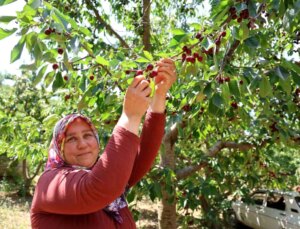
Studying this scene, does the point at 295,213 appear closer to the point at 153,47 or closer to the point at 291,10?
the point at 153,47

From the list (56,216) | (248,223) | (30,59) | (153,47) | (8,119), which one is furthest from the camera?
(248,223)

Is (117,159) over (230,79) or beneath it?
beneath

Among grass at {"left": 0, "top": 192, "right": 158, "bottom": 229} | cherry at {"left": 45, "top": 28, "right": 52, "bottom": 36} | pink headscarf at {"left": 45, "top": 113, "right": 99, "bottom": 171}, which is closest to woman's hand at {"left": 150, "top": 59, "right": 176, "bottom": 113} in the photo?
pink headscarf at {"left": 45, "top": 113, "right": 99, "bottom": 171}

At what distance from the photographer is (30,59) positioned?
4.95ft

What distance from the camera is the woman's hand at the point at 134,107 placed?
1.27 metres

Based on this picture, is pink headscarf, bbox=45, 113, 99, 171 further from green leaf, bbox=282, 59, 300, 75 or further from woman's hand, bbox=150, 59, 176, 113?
green leaf, bbox=282, 59, 300, 75

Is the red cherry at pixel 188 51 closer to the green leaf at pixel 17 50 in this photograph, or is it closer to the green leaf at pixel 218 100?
the green leaf at pixel 218 100

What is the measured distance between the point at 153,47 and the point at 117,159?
469 cm

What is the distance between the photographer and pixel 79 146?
150 cm

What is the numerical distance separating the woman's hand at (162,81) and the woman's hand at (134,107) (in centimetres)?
37

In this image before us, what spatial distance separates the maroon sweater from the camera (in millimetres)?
1163

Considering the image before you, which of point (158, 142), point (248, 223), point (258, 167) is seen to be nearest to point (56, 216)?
point (158, 142)

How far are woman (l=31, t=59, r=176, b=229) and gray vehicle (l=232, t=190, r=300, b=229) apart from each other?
603 centimetres

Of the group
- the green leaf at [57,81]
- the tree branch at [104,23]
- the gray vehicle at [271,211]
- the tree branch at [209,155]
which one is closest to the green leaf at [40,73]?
the green leaf at [57,81]
